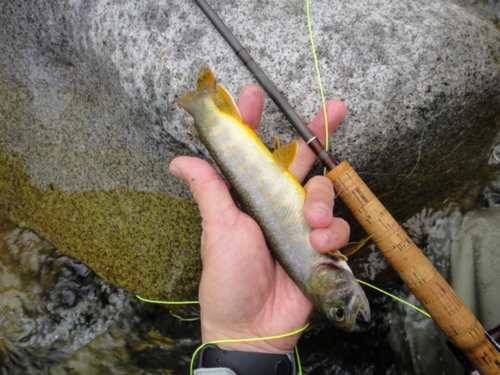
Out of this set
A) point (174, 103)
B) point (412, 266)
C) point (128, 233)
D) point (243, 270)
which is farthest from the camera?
point (128, 233)

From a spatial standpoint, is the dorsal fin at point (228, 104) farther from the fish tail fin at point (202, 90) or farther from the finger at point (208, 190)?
the finger at point (208, 190)

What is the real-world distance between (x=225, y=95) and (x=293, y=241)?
975 millimetres

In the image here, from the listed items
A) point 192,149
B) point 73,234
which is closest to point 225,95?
point 192,149

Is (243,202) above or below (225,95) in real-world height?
below

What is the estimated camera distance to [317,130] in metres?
2.71

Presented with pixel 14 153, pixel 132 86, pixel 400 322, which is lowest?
pixel 400 322

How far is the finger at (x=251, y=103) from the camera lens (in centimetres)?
268

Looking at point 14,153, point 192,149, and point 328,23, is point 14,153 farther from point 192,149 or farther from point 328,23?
point 328,23

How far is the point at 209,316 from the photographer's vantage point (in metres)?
2.65

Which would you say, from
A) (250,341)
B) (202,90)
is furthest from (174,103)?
(250,341)

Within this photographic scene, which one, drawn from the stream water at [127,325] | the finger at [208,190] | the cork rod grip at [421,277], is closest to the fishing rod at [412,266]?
the cork rod grip at [421,277]

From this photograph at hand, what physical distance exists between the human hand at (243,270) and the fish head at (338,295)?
245mm

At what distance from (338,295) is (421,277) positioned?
50 cm

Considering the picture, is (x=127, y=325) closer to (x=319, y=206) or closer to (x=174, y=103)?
(x=174, y=103)
